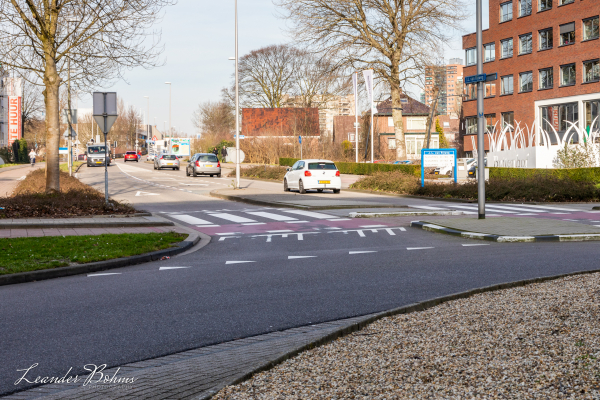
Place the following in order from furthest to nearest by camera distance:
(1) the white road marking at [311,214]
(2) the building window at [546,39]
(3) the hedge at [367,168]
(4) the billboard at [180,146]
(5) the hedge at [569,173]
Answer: (4) the billboard at [180,146] < (2) the building window at [546,39] < (3) the hedge at [367,168] < (5) the hedge at [569,173] < (1) the white road marking at [311,214]

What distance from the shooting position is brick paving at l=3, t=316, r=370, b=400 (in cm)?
401

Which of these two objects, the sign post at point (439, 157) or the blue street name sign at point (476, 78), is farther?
the sign post at point (439, 157)

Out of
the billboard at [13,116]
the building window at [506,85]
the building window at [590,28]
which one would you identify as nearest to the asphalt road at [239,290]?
the building window at [590,28]

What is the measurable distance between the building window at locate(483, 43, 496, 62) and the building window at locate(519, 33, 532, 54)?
3.78 meters

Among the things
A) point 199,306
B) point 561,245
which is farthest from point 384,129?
point 199,306

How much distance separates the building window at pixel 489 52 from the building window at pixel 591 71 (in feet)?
37.6

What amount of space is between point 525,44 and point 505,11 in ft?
14.4

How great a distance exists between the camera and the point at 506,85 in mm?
56844

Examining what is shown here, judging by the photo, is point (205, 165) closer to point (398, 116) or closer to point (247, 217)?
point (398, 116)

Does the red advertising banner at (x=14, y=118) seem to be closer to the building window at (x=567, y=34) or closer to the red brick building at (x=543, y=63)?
the red brick building at (x=543, y=63)

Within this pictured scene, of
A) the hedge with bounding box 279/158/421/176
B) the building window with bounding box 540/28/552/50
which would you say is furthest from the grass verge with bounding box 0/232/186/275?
the building window with bounding box 540/28/552/50

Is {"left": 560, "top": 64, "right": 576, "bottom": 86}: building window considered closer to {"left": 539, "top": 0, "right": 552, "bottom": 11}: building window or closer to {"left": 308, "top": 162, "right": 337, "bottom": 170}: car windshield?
{"left": 539, "top": 0, "right": 552, "bottom": 11}: building window

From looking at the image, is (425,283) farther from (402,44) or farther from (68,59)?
(402,44)

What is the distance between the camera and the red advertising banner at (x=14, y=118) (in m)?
87.0
